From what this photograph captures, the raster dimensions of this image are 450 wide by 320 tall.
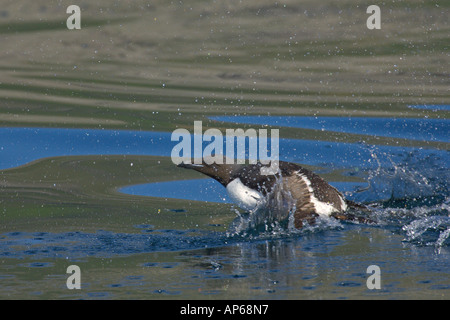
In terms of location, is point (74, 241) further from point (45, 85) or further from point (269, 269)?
point (45, 85)

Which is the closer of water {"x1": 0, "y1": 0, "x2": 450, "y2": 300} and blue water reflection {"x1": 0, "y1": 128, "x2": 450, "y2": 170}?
water {"x1": 0, "y1": 0, "x2": 450, "y2": 300}

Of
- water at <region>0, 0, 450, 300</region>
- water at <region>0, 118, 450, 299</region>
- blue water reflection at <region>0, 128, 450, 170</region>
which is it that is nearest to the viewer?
water at <region>0, 118, 450, 299</region>

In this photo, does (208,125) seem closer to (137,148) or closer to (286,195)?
(137,148)

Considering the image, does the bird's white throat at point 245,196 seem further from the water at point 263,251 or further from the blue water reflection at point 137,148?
the blue water reflection at point 137,148

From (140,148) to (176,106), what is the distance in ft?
6.93

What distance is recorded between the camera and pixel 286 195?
25.6ft

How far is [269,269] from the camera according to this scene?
237 inches

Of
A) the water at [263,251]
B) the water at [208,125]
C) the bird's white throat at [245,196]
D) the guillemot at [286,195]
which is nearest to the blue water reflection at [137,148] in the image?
the water at [208,125]

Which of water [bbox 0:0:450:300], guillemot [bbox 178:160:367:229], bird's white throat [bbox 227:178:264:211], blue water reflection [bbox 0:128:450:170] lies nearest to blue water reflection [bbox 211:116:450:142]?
water [bbox 0:0:450:300]

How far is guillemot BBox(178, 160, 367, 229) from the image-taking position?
25.2 feet

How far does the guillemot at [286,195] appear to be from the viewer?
770 centimetres

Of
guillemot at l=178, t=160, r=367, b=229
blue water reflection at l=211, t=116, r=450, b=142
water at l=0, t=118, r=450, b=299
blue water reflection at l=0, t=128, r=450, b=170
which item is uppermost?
blue water reflection at l=211, t=116, r=450, b=142

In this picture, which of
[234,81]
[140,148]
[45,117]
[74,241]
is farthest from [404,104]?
[74,241]

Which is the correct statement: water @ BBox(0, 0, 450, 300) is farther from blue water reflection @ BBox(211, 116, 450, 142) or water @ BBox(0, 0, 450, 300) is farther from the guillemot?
the guillemot
